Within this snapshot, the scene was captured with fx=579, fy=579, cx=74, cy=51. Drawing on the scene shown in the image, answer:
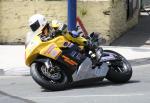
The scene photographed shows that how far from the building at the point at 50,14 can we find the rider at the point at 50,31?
6.10 meters

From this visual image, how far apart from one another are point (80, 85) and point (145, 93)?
158 cm

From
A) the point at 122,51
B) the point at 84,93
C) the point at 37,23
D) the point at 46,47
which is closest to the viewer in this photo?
the point at 84,93

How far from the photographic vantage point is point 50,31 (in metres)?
10.4

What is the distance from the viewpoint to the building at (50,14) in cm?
1664

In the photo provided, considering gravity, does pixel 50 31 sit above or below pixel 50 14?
above

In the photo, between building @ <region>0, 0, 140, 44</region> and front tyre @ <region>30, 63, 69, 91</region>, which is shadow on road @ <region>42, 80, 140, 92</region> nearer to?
front tyre @ <region>30, 63, 69, 91</region>

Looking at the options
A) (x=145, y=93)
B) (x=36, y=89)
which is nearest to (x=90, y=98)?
(x=145, y=93)

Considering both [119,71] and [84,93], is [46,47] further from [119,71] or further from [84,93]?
[119,71]

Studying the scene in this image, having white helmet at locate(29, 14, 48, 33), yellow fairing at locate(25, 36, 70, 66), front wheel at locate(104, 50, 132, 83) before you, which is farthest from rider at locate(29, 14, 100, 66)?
front wheel at locate(104, 50, 132, 83)

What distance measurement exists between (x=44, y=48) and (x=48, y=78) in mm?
Result: 528

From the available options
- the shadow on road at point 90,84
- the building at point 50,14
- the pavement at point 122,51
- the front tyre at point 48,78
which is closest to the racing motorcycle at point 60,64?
the front tyre at point 48,78

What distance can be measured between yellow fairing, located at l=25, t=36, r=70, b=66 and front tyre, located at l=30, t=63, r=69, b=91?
18cm

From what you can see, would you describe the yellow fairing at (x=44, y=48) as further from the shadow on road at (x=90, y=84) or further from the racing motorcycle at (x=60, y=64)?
the shadow on road at (x=90, y=84)

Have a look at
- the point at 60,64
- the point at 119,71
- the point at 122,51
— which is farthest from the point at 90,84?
the point at 122,51
